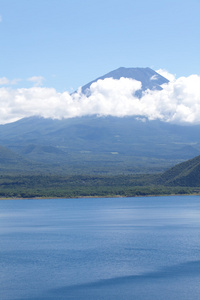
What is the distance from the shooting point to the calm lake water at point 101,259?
5053 centimetres

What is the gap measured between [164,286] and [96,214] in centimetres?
7159

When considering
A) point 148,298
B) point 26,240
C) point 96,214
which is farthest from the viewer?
point 96,214

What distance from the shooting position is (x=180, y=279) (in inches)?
2147

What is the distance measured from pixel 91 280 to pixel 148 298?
8466 mm

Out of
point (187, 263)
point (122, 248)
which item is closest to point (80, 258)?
point (122, 248)

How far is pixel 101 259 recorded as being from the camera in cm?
6519

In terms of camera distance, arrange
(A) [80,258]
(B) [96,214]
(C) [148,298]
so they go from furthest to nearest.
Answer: (B) [96,214] < (A) [80,258] < (C) [148,298]

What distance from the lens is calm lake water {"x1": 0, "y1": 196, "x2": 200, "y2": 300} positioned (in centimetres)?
5053

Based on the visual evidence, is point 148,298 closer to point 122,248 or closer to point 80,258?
point 80,258

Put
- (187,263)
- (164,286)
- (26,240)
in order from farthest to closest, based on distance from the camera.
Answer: (26,240) → (187,263) → (164,286)

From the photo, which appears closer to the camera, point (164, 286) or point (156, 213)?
point (164, 286)

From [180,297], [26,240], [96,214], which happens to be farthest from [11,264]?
[96,214]

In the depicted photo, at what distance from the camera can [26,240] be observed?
269 feet

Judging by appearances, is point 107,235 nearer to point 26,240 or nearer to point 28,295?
point 26,240
